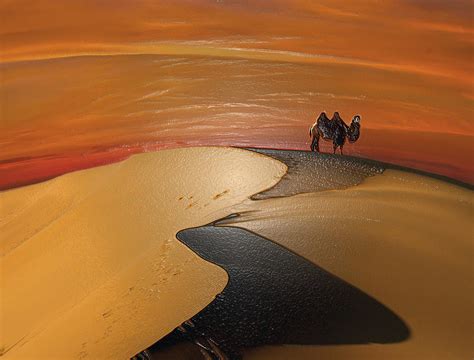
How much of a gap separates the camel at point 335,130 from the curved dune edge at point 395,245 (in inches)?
5.7

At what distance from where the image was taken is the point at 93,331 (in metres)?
1.23

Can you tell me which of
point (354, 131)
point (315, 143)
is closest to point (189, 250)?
point (315, 143)

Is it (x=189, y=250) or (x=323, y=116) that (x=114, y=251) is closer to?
(x=189, y=250)

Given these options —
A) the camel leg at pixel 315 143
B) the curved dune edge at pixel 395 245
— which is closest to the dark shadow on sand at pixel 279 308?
the curved dune edge at pixel 395 245

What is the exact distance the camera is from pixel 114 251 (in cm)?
139

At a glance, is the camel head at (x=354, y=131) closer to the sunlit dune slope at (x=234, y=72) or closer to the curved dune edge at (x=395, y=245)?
the sunlit dune slope at (x=234, y=72)

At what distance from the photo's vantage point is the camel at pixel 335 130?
156cm

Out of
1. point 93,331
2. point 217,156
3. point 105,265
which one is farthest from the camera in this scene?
point 217,156

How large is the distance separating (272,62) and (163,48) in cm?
34

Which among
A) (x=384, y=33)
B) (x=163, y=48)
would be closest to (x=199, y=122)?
(x=163, y=48)

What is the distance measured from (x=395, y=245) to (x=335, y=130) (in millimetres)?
387

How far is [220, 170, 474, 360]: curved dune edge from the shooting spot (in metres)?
1.22

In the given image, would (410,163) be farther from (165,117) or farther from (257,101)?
(165,117)

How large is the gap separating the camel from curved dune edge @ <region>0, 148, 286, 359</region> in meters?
0.15
